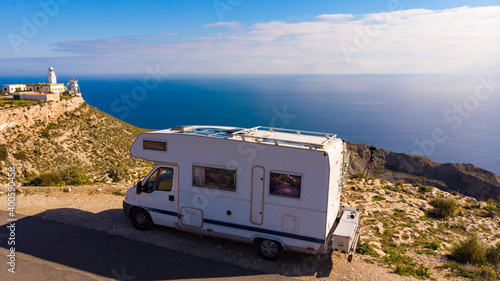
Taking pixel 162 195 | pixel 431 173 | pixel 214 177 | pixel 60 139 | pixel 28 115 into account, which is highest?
pixel 214 177

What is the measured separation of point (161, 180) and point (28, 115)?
39.5 m

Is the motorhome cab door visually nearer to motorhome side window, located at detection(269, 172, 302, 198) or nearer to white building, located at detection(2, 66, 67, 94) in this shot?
motorhome side window, located at detection(269, 172, 302, 198)

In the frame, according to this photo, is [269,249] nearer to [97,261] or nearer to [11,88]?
[97,261]

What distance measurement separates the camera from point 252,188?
8.18 metres

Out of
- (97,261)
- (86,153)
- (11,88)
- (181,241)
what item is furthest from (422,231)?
(11,88)

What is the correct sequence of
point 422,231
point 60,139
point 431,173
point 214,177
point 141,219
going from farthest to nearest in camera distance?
1. point 60,139
2. point 431,173
3. point 422,231
4. point 141,219
5. point 214,177

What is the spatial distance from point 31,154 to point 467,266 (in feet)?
130

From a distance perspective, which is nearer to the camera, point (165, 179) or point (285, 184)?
point (285, 184)

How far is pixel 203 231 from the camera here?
29.3 feet

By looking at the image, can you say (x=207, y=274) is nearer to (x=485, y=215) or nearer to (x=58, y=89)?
(x=485, y=215)

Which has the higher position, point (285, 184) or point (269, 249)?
point (285, 184)

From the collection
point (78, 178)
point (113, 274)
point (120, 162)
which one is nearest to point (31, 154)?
point (120, 162)

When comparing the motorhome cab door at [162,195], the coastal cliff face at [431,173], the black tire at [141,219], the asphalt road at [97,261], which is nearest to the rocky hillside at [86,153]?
the coastal cliff face at [431,173]

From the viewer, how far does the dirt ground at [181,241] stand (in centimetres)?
793
